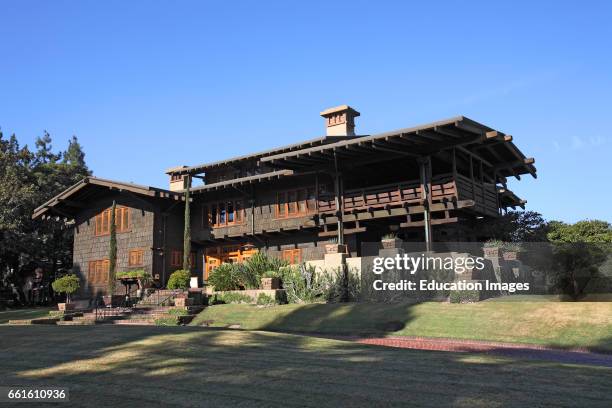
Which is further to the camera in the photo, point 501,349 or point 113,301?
point 113,301

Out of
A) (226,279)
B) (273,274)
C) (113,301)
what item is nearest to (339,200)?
(273,274)

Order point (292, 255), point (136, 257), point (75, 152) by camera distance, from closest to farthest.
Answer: point (292, 255) → point (136, 257) → point (75, 152)

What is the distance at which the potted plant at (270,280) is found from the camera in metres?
23.5

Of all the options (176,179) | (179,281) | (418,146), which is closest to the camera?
(418,146)

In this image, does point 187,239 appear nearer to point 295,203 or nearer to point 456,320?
point 295,203

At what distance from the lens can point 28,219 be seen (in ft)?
127

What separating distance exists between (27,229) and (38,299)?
17.3 ft

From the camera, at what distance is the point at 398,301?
68.1 feet

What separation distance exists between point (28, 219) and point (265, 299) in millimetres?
23544

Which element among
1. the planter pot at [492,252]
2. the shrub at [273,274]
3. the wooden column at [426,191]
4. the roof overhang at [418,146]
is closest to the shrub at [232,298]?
the shrub at [273,274]

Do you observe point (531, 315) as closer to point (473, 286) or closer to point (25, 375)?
point (473, 286)

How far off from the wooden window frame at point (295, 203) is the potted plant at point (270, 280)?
19.1 feet

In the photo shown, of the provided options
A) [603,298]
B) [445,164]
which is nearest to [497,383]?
[603,298]

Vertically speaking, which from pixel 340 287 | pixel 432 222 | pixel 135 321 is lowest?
pixel 135 321
